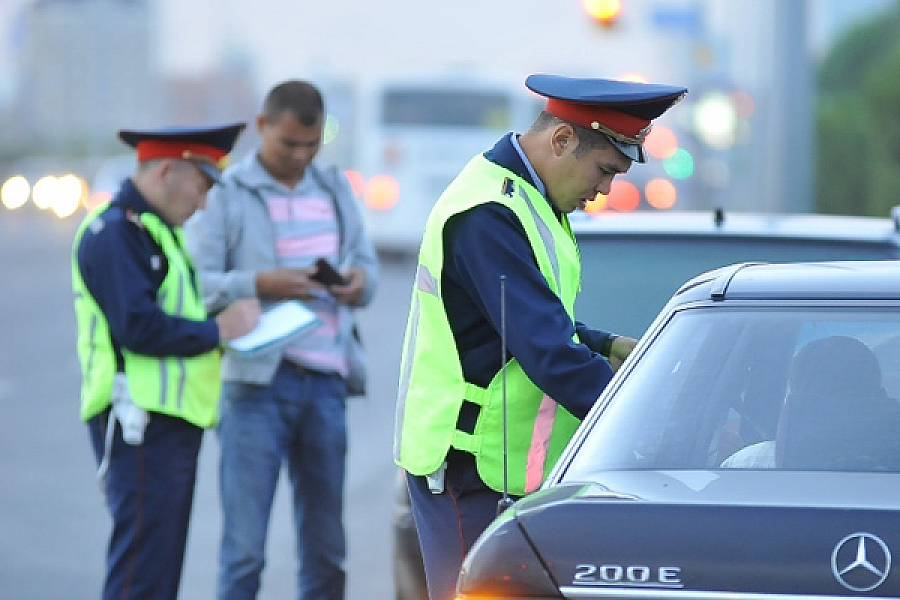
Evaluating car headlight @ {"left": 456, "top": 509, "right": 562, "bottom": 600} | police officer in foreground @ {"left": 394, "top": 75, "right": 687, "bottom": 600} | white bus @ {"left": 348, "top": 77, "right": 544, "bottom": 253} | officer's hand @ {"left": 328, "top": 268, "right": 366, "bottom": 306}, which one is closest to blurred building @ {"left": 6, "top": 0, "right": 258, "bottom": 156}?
white bus @ {"left": 348, "top": 77, "right": 544, "bottom": 253}

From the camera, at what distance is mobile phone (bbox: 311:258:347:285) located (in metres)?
6.21

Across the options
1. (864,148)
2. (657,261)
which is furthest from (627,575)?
(864,148)

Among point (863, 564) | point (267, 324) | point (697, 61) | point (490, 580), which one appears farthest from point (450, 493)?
point (697, 61)

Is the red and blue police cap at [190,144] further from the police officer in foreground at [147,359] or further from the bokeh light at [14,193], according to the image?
the bokeh light at [14,193]

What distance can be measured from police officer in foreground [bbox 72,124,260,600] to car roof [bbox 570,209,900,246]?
4.31 feet

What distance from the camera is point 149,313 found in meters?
5.44

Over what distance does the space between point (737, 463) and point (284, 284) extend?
2.94 m

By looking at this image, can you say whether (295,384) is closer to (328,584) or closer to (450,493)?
(328,584)

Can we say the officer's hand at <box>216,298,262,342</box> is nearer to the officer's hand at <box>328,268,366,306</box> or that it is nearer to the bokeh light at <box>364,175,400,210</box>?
the officer's hand at <box>328,268,366,306</box>

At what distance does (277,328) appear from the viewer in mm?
5965

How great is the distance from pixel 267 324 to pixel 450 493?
6.33 ft

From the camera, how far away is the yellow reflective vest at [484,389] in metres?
4.11

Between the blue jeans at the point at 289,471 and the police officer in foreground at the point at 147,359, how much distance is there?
1.44 ft

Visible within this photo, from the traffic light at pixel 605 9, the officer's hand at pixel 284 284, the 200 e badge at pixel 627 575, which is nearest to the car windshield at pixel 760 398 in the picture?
the 200 e badge at pixel 627 575
